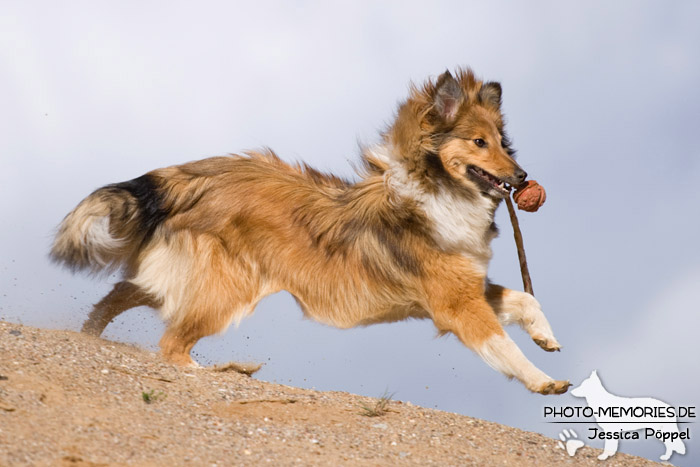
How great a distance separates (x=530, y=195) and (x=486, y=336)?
4.36ft

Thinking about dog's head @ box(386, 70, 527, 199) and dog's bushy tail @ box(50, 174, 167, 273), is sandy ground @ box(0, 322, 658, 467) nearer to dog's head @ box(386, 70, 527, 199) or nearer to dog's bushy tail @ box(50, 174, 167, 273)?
dog's bushy tail @ box(50, 174, 167, 273)

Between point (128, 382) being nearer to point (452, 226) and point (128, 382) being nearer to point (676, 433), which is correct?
point (452, 226)

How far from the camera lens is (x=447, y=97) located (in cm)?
704

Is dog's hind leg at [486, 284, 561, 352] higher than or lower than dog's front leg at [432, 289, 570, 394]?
higher

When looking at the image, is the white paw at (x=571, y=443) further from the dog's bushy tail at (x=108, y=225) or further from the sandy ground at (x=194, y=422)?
the dog's bushy tail at (x=108, y=225)

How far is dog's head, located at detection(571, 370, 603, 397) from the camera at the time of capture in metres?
6.48

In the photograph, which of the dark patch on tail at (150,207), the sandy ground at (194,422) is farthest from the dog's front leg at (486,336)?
the dark patch on tail at (150,207)

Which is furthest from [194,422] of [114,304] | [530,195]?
[530,195]

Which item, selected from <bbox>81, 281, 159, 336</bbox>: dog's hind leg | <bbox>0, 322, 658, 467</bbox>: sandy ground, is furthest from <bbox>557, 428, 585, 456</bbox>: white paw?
<bbox>81, 281, 159, 336</bbox>: dog's hind leg

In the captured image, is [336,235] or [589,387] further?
[336,235]

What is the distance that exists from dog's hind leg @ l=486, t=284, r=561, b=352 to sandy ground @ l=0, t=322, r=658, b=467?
0.83 metres

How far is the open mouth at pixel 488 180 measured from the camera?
22.8 feet

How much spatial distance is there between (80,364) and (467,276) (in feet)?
10.7

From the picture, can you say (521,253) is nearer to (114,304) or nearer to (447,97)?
(447,97)
